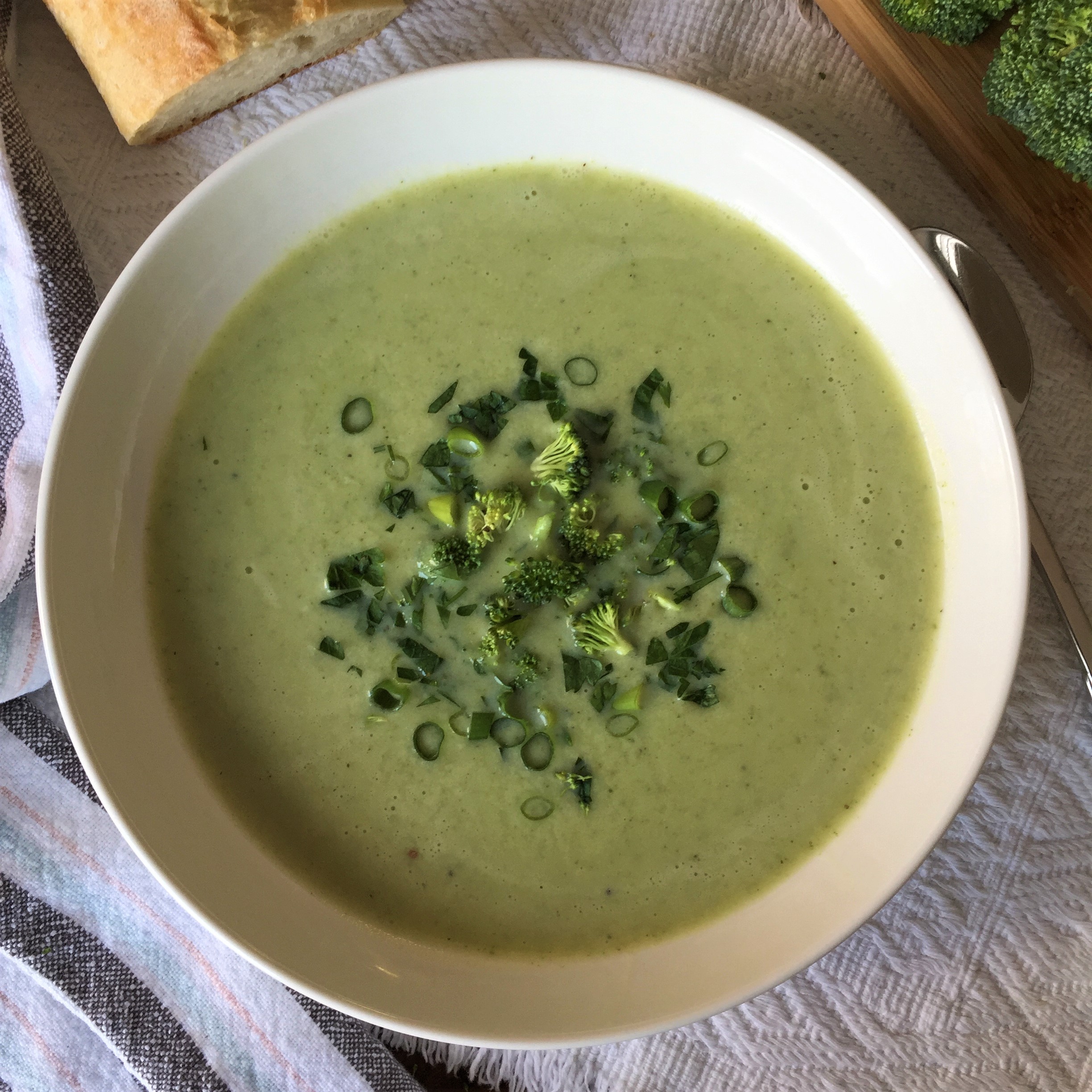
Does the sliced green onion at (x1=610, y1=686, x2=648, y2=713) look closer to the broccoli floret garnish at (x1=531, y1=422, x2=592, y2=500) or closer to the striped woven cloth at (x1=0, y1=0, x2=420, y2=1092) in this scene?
the broccoli floret garnish at (x1=531, y1=422, x2=592, y2=500)

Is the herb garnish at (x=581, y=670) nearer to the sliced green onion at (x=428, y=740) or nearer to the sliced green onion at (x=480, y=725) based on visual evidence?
the sliced green onion at (x=480, y=725)

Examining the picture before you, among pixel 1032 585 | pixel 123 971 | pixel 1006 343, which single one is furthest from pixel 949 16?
pixel 123 971

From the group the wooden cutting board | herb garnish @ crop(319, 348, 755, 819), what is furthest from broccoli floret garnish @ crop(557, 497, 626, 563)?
the wooden cutting board

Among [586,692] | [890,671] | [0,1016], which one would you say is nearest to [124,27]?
[586,692]

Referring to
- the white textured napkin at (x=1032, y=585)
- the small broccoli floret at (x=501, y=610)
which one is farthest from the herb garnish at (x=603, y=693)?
the white textured napkin at (x=1032, y=585)

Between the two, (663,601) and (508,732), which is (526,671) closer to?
(508,732)

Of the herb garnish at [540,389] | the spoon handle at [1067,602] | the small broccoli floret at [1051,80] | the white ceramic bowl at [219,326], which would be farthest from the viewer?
the spoon handle at [1067,602]
